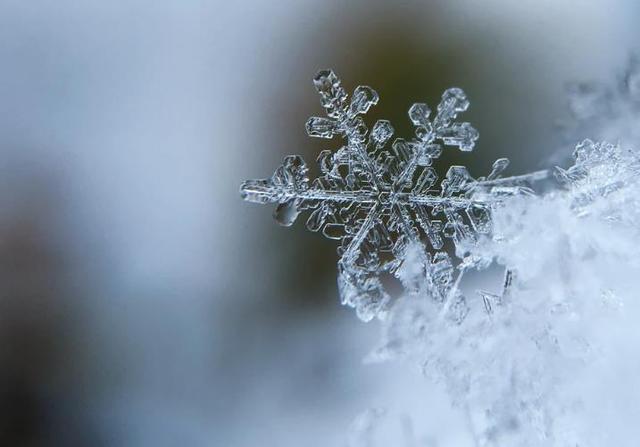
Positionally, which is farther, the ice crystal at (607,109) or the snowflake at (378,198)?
the ice crystal at (607,109)

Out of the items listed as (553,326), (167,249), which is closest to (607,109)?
(553,326)

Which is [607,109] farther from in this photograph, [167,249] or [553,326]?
[167,249]

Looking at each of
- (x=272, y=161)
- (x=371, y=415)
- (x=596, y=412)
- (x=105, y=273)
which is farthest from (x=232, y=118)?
(x=596, y=412)

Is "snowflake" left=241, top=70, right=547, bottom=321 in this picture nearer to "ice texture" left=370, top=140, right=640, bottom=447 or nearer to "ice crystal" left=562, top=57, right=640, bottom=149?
"ice texture" left=370, top=140, right=640, bottom=447

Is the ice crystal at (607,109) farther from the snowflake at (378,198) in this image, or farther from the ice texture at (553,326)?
the snowflake at (378,198)

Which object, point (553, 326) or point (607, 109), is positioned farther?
point (607, 109)

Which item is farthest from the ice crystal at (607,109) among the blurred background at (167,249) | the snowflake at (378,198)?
the snowflake at (378,198)

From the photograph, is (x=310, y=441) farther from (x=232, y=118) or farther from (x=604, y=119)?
(x=604, y=119)
